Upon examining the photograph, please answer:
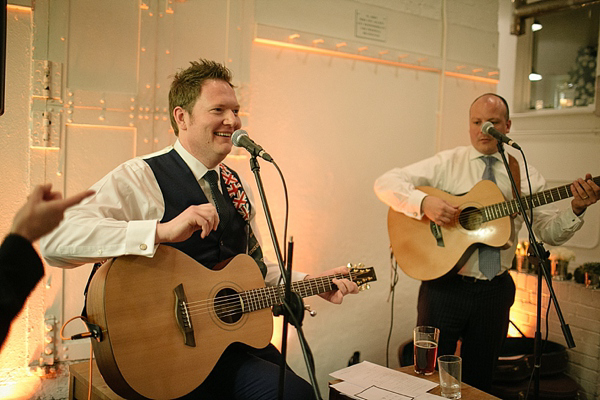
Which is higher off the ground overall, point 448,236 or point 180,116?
point 180,116

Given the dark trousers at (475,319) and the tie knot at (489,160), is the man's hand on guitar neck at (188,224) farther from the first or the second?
the tie knot at (489,160)

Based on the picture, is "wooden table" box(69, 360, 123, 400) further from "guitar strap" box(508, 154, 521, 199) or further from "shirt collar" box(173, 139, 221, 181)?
"guitar strap" box(508, 154, 521, 199)

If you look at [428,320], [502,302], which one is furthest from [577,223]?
[428,320]

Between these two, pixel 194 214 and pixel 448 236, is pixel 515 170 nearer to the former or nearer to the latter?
pixel 448 236

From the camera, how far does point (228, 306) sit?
7.25ft

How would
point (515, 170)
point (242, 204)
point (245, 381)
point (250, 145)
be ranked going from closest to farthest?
point (250, 145) → point (245, 381) → point (242, 204) → point (515, 170)

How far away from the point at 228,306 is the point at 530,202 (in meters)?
1.59

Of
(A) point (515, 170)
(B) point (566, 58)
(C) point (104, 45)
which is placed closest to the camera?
(C) point (104, 45)

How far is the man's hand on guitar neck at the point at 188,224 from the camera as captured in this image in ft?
6.47

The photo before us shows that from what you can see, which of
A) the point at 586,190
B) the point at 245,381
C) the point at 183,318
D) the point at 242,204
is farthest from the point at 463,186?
the point at 183,318

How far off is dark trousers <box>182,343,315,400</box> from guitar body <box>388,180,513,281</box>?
4.14 feet

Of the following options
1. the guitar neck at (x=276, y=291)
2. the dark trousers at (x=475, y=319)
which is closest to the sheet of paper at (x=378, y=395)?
the guitar neck at (x=276, y=291)

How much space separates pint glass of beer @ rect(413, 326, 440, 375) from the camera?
231cm

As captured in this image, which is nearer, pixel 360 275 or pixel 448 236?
pixel 360 275
